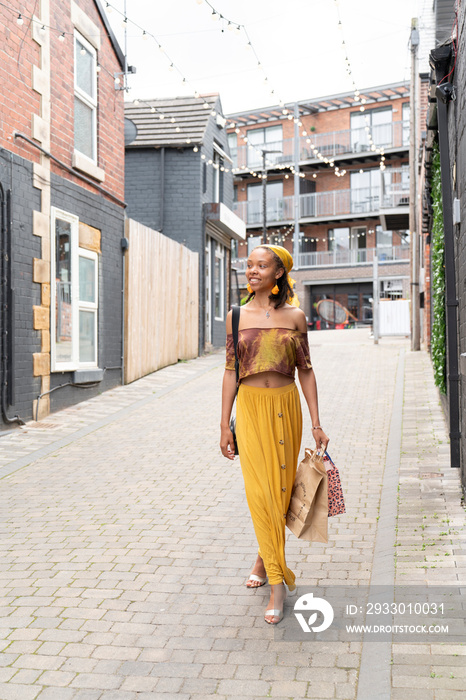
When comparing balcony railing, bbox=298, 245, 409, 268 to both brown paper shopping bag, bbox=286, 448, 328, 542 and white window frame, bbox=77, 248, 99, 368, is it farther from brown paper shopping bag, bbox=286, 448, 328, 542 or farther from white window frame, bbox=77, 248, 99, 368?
brown paper shopping bag, bbox=286, 448, 328, 542

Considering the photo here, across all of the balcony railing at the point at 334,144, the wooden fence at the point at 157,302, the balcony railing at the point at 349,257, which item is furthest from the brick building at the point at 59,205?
the balcony railing at the point at 349,257

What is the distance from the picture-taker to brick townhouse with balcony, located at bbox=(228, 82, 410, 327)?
125ft

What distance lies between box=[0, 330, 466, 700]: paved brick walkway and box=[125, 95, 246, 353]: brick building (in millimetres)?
9968

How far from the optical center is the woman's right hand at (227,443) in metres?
3.94

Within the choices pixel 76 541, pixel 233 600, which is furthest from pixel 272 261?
pixel 76 541

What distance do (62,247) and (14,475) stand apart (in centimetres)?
451

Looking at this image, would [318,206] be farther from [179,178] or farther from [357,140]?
[179,178]

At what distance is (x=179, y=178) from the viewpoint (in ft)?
61.0

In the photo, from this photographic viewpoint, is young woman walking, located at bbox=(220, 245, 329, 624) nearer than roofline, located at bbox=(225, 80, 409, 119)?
Yes

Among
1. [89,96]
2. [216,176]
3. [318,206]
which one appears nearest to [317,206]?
[318,206]

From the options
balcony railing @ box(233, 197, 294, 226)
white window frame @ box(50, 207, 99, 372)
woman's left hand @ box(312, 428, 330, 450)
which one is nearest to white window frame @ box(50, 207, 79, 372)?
white window frame @ box(50, 207, 99, 372)

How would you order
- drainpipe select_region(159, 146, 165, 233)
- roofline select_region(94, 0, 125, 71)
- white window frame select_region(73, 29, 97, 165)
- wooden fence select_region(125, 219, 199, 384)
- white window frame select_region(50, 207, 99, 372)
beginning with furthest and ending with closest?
1. drainpipe select_region(159, 146, 165, 233)
2. wooden fence select_region(125, 219, 199, 384)
3. roofline select_region(94, 0, 125, 71)
4. white window frame select_region(73, 29, 97, 165)
5. white window frame select_region(50, 207, 99, 372)

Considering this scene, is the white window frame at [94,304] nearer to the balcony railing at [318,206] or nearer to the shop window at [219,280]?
the shop window at [219,280]

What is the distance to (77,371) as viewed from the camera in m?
11.1
